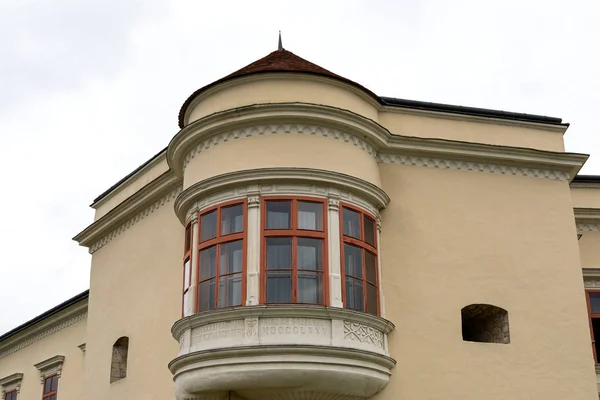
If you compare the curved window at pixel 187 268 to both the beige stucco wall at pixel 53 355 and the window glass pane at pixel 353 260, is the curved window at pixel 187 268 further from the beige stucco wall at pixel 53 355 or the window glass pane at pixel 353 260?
the beige stucco wall at pixel 53 355

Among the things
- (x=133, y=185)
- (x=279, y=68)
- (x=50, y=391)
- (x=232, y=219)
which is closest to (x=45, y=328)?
(x=50, y=391)

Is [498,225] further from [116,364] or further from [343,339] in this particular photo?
[116,364]

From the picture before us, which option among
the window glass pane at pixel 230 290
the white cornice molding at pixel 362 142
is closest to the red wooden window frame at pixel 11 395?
the white cornice molding at pixel 362 142

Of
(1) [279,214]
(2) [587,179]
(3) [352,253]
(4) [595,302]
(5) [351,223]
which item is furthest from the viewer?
(2) [587,179]

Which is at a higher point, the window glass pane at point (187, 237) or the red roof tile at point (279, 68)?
the red roof tile at point (279, 68)

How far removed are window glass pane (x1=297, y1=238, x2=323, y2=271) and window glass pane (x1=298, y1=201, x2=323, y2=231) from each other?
292 mm

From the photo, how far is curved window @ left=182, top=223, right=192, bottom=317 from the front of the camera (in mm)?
17653

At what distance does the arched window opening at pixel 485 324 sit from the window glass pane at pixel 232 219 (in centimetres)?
553

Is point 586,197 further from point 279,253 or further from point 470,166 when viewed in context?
point 279,253

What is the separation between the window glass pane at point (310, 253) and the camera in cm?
1656

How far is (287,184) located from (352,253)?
1969 mm

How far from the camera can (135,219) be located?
75.2 feet

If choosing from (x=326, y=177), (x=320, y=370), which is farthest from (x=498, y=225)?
(x=320, y=370)

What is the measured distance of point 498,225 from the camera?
63.2ft
